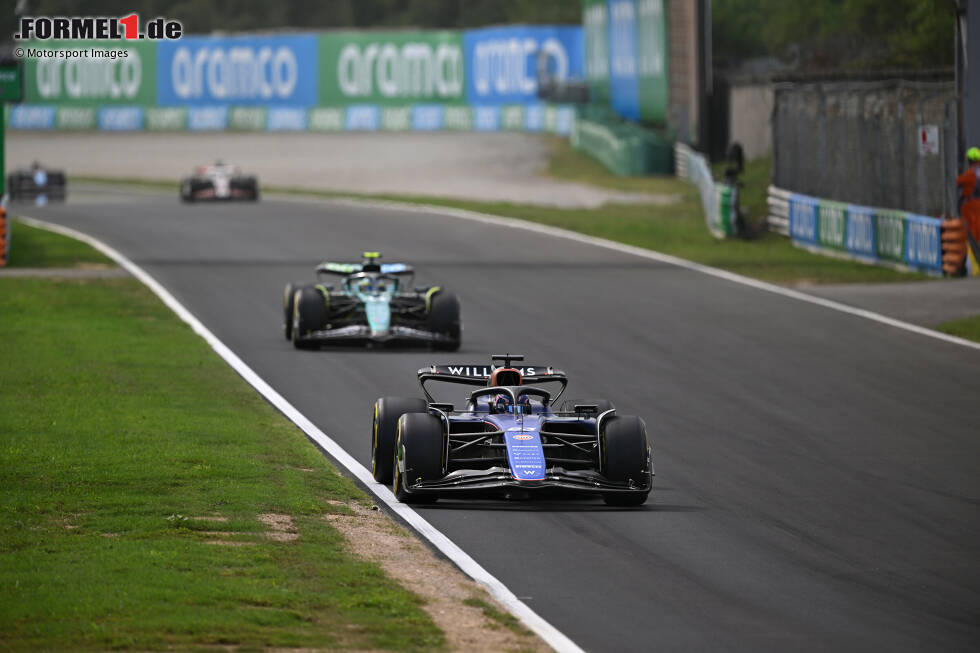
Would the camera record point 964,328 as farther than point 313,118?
No

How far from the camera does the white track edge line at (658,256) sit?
25.8m

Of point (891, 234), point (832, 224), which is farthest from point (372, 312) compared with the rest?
point (832, 224)

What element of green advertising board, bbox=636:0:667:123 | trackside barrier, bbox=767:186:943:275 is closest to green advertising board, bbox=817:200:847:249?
trackside barrier, bbox=767:186:943:275

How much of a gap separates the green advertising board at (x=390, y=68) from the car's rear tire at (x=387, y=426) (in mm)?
68350

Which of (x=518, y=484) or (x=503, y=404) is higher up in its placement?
(x=503, y=404)

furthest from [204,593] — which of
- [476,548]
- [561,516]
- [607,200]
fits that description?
[607,200]

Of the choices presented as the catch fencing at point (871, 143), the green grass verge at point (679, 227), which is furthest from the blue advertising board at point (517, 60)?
the catch fencing at point (871, 143)

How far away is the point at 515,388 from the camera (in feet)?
46.8

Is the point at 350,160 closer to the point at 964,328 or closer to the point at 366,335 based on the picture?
the point at 964,328

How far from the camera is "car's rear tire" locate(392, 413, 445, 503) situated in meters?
13.5

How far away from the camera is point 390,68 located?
272 feet

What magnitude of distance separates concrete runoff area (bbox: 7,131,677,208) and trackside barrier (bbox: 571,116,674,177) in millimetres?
2303

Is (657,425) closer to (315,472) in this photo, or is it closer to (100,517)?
(315,472)

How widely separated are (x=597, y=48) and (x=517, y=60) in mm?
4386
